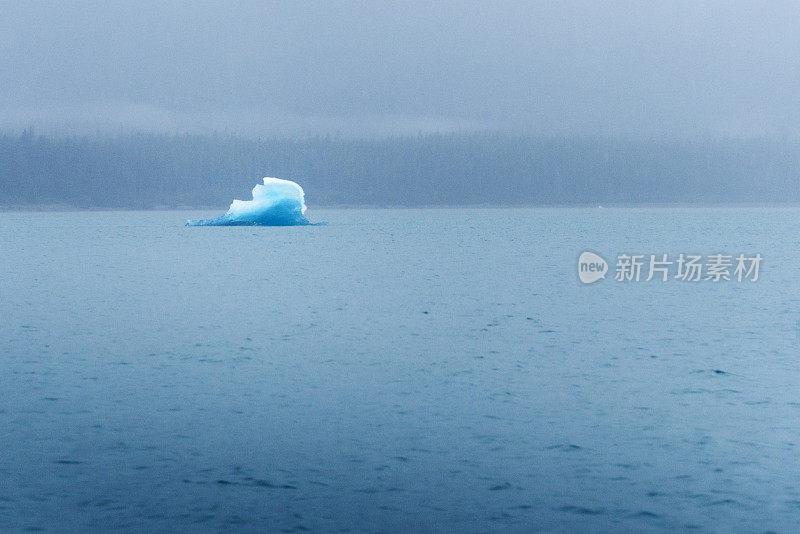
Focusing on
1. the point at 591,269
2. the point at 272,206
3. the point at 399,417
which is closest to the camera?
the point at 399,417

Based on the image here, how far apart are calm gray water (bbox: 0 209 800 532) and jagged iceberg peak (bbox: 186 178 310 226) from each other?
125 ft

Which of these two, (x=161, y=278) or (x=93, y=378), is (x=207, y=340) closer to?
(x=93, y=378)

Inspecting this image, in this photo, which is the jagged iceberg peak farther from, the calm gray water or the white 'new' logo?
the calm gray water

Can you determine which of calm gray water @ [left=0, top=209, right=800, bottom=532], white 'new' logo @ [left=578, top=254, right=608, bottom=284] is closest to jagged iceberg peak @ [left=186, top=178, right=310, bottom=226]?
white 'new' logo @ [left=578, top=254, right=608, bottom=284]

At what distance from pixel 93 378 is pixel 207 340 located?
4789 mm

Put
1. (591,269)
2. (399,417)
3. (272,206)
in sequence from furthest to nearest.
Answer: (272,206) < (591,269) < (399,417)

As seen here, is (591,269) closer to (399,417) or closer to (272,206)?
(399,417)

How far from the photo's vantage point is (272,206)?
2682 inches

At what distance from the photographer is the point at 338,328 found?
71.4ft

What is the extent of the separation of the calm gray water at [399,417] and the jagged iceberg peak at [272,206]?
1503 inches

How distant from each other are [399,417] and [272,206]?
57.0 meters

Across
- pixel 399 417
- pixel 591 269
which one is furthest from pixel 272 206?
pixel 399 417

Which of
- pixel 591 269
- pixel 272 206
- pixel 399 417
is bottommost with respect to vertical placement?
pixel 399 417

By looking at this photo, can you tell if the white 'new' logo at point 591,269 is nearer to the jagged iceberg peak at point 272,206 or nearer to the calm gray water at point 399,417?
the calm gray water at point 399,417
